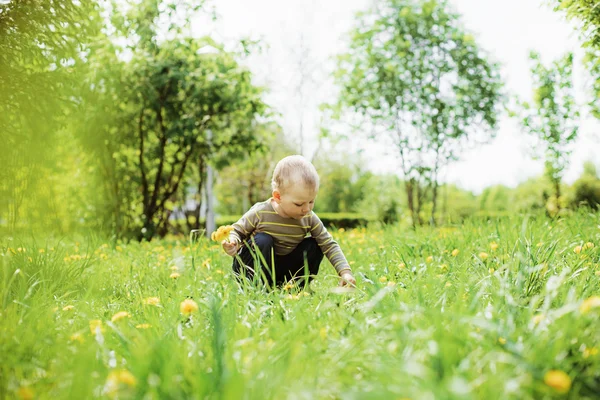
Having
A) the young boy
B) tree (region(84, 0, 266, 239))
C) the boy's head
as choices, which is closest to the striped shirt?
the young boy

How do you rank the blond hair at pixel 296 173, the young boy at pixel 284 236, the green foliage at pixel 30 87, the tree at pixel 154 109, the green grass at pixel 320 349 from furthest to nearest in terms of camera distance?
the tree at pixel 154 109 < the green foliage at pixel 30 87 < the young boy at pixel 284 236 < the blond hair at pixel 296 173 < the green grass at pixel 320 349

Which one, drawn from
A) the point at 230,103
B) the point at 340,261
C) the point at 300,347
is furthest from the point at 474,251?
the point at 230,103

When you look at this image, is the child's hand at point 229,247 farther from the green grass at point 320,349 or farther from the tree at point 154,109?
the tree at point 154,109

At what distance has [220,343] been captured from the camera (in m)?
1.33

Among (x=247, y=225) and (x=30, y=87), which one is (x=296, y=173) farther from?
(x=30, y=87)

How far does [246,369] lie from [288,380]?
12 centimetres

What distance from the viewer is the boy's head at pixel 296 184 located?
2420mm

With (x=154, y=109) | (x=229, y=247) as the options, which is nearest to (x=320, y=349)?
(x=229, y=247)

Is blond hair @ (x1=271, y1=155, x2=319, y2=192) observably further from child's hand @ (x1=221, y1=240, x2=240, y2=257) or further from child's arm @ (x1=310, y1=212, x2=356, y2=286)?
child's hand @ (x1=221, y1=240, x2=240, y2=257)

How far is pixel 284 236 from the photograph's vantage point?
8.87 feet

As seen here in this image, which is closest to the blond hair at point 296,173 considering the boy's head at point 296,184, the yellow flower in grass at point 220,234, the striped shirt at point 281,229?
the boy's head at point 296,184

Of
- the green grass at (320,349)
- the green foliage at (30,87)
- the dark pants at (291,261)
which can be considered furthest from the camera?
the green foliage at (30,87)

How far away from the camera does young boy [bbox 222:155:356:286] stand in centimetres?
254

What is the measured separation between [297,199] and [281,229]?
0.31 metres
